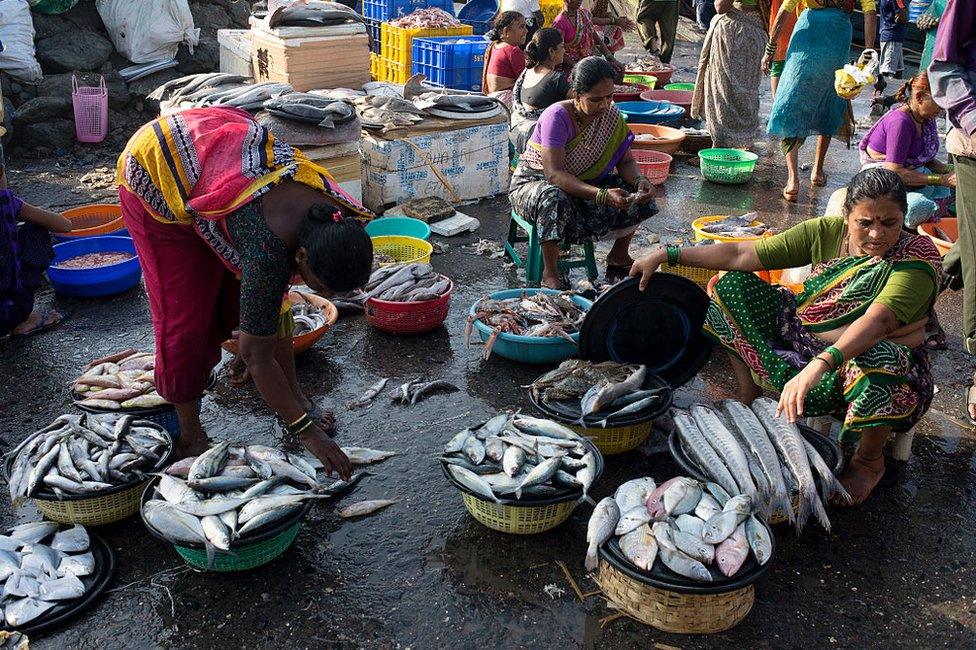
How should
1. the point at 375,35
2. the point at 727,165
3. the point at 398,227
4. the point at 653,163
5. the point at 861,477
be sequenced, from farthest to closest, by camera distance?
the point at 375,35
the point at 727,165
the point at 653,163
the point at 398,227
the point at 861,477

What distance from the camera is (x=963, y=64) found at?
4.00 m

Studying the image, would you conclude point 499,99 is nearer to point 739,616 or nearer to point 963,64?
point 963,64

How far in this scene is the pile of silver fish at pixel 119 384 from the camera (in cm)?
368

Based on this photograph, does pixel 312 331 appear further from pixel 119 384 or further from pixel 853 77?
pixel 853 77

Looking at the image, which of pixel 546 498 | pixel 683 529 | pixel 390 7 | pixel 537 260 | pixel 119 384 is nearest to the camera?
pixel 683 529

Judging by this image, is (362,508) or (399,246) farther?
(399,246)

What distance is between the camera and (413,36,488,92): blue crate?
30.5 feet

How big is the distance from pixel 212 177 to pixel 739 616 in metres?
2.53

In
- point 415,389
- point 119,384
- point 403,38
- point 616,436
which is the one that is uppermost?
point 403,38

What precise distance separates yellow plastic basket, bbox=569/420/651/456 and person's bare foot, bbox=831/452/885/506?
89 centimetres

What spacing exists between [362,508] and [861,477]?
222cm

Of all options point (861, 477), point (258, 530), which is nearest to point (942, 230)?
point (861, 477)

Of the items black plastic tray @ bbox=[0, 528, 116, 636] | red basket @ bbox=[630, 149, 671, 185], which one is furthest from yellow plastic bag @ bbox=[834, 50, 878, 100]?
black plastic tray @ bbox=[0, 528, 116, 636]

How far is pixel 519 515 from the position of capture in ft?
10.2
